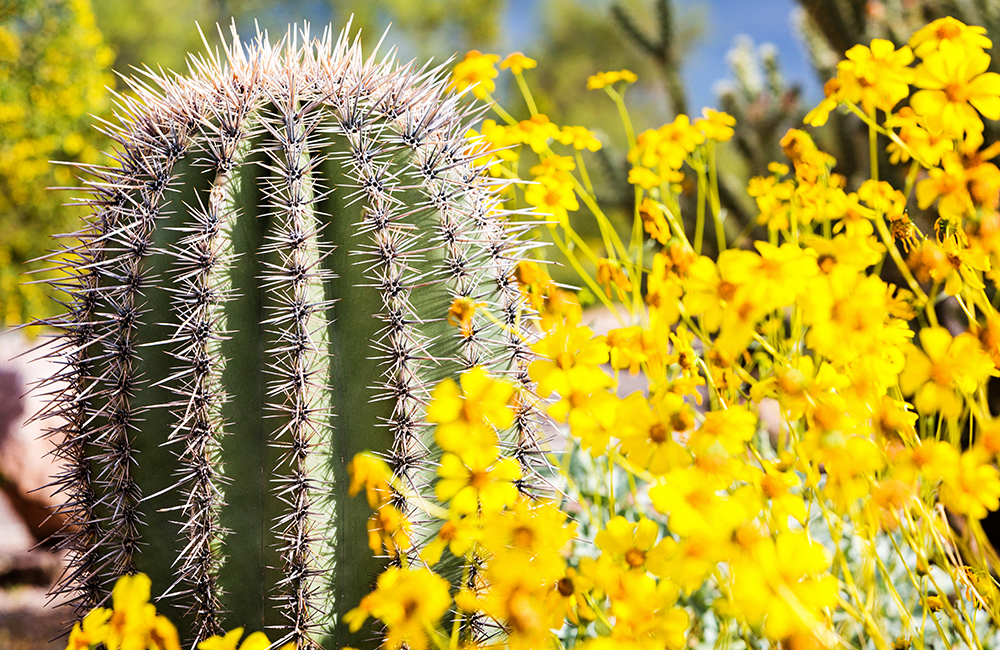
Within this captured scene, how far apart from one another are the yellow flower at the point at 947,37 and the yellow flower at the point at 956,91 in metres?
0.01

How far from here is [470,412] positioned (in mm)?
744

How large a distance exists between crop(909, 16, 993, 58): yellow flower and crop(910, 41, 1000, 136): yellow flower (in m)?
0.01

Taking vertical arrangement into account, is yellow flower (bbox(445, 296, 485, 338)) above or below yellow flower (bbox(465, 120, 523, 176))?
below

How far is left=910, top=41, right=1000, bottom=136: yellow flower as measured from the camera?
0.95m

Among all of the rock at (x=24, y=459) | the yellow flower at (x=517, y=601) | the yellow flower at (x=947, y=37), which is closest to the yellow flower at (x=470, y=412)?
the yellow flower at (x=517, y=601)

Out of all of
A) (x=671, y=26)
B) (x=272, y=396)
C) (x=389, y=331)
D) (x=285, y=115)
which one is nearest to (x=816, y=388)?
(x=389, y=331)

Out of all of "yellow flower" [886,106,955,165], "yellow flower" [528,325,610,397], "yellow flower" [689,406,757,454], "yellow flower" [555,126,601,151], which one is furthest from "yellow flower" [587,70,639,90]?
"yellow flower" [689,406,757,454]

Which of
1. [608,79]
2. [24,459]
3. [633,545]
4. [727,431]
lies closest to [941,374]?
[727,431]

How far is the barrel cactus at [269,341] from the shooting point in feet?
3.68

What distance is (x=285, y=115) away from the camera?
1.20m

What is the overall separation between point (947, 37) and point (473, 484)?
2.99 ft

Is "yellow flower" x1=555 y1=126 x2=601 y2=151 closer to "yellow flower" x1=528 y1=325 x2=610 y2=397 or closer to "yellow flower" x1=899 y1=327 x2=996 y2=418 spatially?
"yellow flower" x1=528 y1=325 x2=610 y2=397

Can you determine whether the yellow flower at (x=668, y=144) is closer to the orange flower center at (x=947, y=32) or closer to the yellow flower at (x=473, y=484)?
the orange flower center at (x=947, y=32)

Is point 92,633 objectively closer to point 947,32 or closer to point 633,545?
point 633,545
